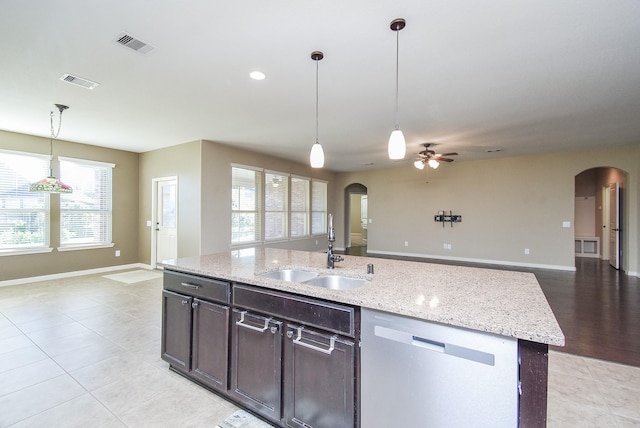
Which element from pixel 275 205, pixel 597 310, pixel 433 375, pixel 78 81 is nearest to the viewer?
pixel 433 375

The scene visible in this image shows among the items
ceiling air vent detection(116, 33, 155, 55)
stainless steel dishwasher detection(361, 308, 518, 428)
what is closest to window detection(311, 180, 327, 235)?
ceiling air vent detection(116, 33, 155, 55)

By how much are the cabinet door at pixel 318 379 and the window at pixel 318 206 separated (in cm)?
726

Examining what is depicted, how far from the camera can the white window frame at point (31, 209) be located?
5.08m

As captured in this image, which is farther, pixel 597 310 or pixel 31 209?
pixel 31 209

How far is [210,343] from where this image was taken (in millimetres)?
2074

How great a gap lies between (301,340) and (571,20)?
2.96m

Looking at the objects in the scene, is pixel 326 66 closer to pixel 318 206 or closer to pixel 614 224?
pixel 318 206

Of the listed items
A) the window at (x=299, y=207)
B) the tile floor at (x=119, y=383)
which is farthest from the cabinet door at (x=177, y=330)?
the window at (x=299, y=207)

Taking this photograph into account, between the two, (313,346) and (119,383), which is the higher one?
(313,346)

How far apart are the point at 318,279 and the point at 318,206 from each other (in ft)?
23.6

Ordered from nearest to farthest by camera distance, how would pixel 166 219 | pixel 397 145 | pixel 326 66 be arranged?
pixel 397 145 < pixel 326 66 < pixel 166 219

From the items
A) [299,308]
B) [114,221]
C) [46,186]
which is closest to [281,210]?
[114,221]

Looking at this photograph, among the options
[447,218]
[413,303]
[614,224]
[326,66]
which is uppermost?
[326,66]

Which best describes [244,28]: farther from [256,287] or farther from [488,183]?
[488,183]
